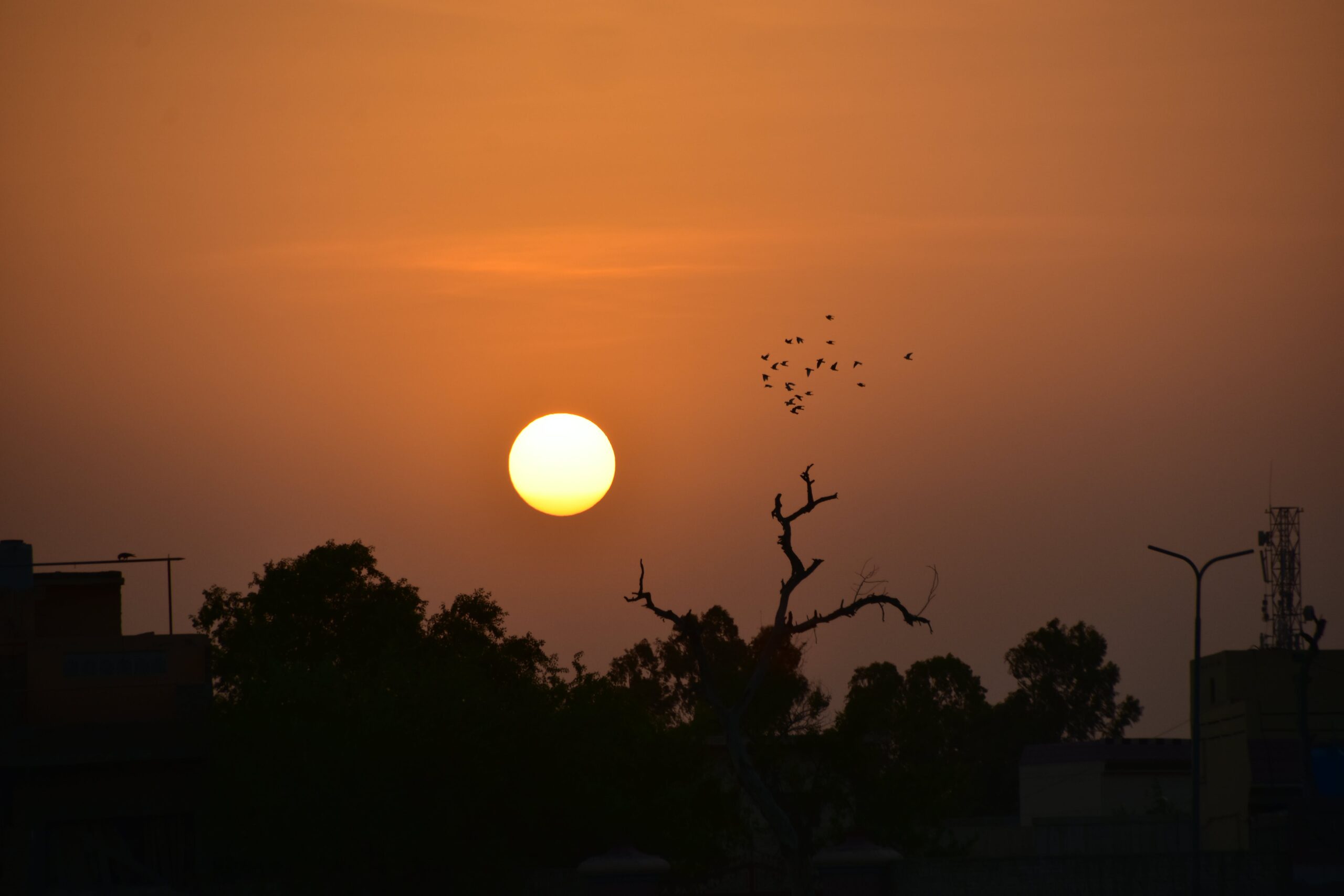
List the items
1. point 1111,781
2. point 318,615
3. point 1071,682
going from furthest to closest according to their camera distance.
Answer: point 1071,682, point 1111,781, point 318,615

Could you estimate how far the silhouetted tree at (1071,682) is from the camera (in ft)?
421

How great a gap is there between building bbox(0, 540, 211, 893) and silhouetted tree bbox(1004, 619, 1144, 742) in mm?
95050

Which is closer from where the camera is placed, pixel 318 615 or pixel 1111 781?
pixel 318 615

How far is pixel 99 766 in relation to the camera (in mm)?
37656

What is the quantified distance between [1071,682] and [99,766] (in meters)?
105

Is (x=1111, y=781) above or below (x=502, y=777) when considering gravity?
below

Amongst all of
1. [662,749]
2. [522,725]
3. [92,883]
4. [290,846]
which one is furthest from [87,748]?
[662,749]

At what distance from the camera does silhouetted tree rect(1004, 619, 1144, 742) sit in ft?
421

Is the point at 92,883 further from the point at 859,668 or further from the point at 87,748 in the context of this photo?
the point at 859,668

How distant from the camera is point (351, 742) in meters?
34.6

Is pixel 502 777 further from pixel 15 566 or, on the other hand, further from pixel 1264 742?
pixel 1264 742

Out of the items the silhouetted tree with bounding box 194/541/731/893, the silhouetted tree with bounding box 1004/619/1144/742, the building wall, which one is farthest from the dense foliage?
the silhouetted tree with bounding box 1004/619/1144/742

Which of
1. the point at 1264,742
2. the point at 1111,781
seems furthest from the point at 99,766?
the point at 1111,781

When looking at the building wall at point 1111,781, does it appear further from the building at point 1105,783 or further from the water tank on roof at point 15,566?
the water tank on roof at point 15,566
